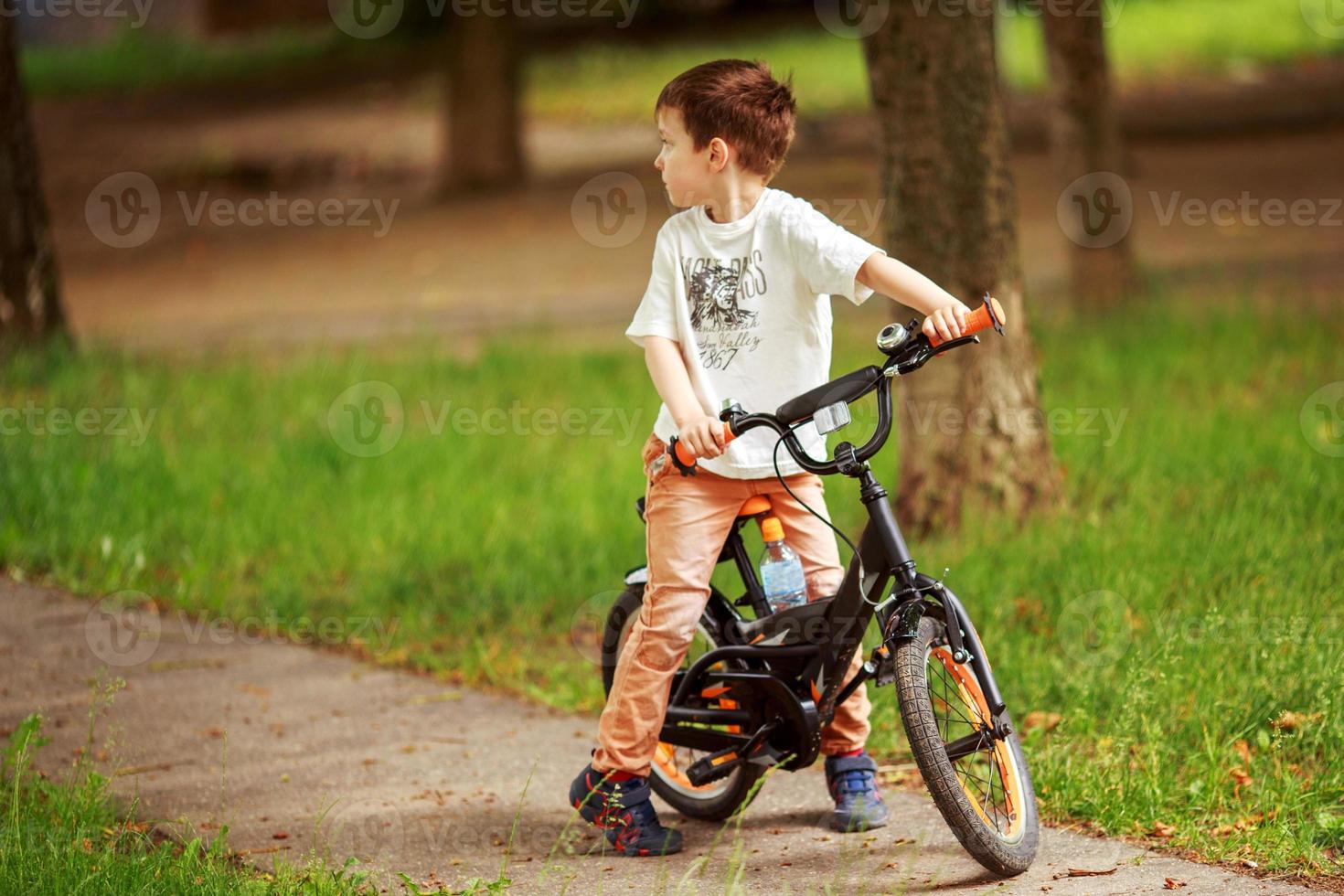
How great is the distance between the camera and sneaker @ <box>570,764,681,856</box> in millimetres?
3703

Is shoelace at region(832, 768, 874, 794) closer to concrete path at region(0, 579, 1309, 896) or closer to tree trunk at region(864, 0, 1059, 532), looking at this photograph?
concrete path at region(0, 579, 1309, 896)

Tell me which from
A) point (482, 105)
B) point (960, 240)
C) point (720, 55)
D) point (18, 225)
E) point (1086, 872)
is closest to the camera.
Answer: point (1086, 872)

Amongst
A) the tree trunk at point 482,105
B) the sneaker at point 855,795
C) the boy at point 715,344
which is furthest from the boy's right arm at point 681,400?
the tree trunk at point 482,105

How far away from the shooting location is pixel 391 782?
167 inches

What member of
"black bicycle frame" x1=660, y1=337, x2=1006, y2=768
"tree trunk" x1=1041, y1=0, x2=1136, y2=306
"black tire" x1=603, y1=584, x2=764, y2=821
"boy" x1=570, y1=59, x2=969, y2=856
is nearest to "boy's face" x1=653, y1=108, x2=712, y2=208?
"boy" x1=570, y1=59, x2=969, y2=856

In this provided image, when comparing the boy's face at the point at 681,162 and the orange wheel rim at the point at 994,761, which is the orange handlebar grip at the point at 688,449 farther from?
the orange wheel rim at the point at 994,761

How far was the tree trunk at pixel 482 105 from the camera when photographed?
16984mm

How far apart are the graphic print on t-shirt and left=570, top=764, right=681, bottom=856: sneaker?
1.01 meters

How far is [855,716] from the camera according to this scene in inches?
151

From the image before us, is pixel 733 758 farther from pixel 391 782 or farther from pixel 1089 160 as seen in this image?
pixel 1089 160

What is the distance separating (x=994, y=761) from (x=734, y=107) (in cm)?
153

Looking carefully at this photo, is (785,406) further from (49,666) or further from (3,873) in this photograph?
(49,666)

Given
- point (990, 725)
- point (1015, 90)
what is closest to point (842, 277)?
point (990, 725)

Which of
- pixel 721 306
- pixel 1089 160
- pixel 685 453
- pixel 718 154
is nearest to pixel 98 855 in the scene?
pixel 685 453
